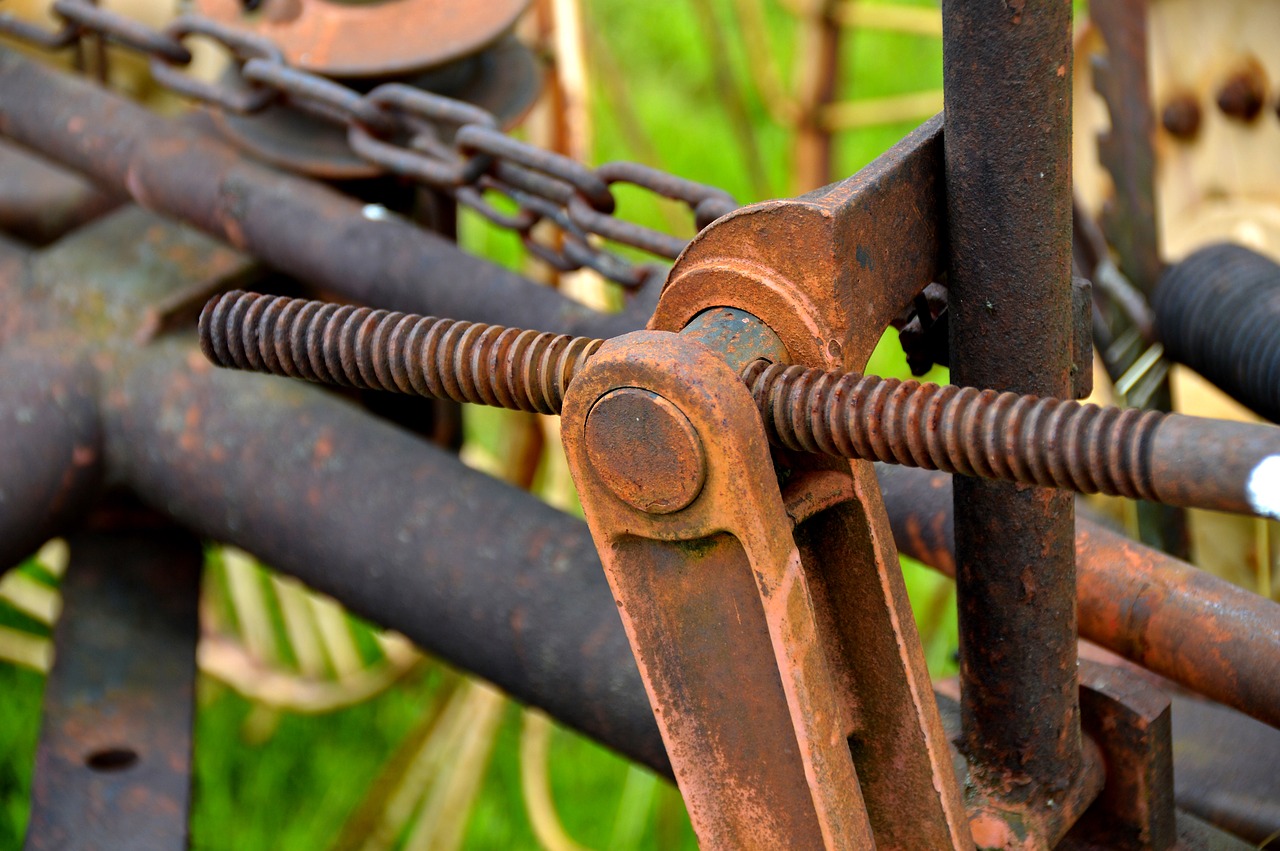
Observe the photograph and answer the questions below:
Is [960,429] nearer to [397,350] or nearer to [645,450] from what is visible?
[645,450]

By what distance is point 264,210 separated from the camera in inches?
52.4

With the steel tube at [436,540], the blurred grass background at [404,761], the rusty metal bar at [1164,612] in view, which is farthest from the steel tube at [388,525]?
the blurred grass background at [404,761]

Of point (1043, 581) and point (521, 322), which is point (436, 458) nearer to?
point (521, 322)

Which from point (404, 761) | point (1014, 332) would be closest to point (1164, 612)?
point (1014, 332)

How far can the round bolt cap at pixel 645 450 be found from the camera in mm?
659

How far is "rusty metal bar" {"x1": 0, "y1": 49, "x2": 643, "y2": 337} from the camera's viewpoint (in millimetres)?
1240

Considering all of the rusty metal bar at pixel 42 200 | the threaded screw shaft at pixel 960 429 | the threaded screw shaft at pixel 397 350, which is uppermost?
the threaded screw shaft at pixel 960 429

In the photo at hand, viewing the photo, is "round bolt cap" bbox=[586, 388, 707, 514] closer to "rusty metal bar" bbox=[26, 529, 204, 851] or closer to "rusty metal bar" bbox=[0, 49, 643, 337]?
"rusty metal bar" bbox=[0, 49, 643, 337]

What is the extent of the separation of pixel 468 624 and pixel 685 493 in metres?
0.52

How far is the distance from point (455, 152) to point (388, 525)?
0.37 metres

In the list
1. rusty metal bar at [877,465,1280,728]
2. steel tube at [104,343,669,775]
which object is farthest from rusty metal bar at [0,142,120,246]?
rusty metal bar at [877,465,1280,728]

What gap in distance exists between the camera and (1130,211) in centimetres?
154

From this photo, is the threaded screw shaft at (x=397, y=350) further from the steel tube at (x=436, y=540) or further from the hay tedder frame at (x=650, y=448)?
the steel tube at (x=436, y=540)

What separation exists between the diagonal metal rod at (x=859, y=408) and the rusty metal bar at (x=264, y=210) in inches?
15.7
